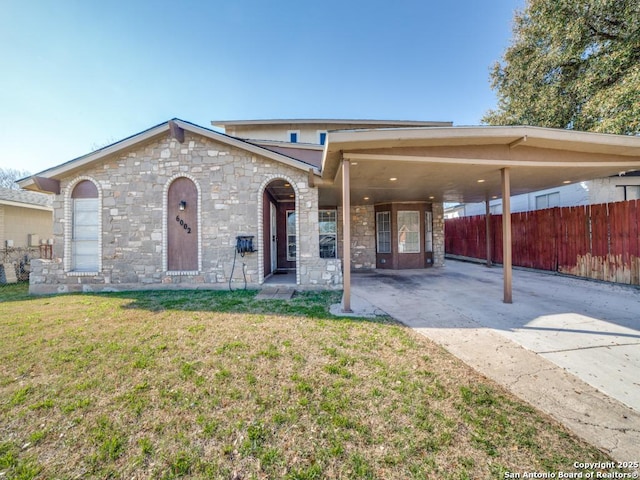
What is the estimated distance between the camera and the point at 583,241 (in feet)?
24.4

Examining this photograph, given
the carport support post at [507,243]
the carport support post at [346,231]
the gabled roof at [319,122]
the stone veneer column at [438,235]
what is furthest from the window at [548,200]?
the carport support post at [346,231]

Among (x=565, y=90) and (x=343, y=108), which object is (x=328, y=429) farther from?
(x=565, y=90)

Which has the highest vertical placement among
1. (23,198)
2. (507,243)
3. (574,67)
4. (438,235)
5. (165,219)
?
(574,67)

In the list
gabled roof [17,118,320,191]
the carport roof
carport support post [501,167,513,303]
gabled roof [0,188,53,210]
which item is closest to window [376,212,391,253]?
the carport roof

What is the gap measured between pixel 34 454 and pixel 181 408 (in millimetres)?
864

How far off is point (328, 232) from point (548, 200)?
10504mm

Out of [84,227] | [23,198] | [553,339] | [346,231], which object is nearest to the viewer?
[553,339]

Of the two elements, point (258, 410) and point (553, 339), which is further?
point (553, 339)

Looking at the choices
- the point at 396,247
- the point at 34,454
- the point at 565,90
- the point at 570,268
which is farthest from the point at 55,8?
the point at 565,90

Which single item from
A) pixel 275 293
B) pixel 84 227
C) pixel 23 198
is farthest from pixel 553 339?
pixel 23 198

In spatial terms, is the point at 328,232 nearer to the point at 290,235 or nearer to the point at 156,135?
the point at 290,235

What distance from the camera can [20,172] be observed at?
26281 millimetres

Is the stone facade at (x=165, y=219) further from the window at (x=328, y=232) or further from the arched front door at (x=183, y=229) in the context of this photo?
the window at (x=328, y=232)

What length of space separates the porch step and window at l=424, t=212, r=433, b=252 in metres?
6.85
